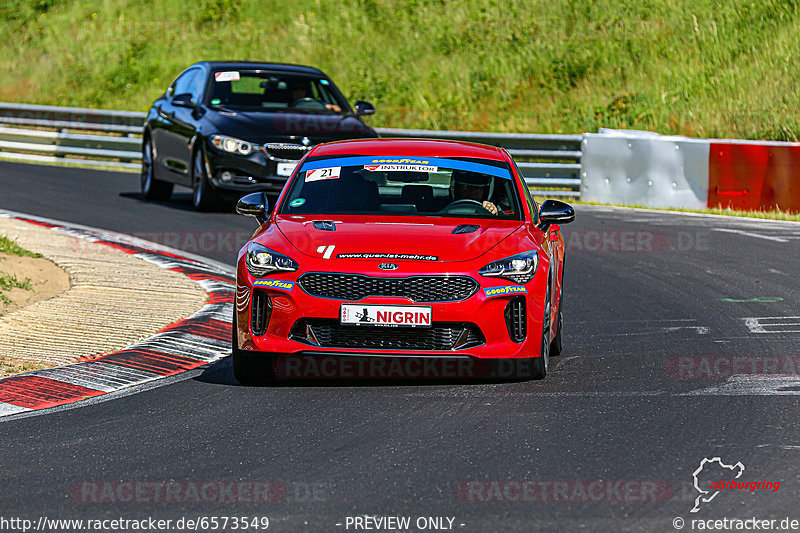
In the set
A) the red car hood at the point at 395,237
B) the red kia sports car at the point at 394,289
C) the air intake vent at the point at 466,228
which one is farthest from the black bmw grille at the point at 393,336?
the air intake vent at the point at 466,228

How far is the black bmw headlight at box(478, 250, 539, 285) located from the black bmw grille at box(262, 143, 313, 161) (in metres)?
8.75

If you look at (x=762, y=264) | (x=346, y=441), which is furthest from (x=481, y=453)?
(x=762, y=264)

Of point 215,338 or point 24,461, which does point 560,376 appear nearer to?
point 215,338

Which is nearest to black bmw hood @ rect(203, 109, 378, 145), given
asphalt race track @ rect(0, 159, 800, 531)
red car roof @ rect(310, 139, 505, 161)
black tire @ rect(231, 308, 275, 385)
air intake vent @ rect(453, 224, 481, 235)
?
asphalt race track @ rect(0, 159, 800, 531)

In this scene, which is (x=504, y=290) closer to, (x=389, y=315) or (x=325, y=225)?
(x=389, y=315)

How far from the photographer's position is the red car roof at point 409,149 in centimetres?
955

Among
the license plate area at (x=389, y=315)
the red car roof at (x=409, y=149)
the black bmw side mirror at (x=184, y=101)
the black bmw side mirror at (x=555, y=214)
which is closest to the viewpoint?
the license plate area at (x=389, y=315)

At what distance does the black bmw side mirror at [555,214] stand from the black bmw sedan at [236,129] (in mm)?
7755

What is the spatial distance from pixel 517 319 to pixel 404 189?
1584 millimetres

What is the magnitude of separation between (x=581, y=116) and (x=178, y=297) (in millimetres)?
18138

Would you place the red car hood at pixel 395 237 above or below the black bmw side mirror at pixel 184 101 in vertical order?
below

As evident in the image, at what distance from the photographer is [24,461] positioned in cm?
627

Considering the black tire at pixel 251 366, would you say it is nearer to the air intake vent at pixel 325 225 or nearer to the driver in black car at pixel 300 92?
the air intake vent at pixel 325 225

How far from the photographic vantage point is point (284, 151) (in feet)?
54.5
